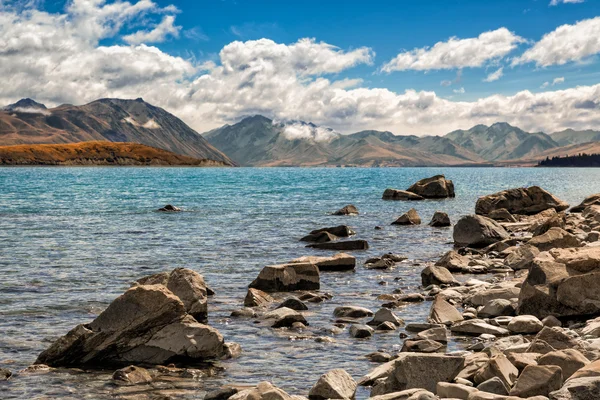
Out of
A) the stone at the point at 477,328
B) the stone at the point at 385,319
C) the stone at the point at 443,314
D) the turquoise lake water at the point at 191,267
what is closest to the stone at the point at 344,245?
the turquoise lake water at the point at 191,267

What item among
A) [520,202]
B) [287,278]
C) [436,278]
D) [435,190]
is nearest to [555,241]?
[436,278]

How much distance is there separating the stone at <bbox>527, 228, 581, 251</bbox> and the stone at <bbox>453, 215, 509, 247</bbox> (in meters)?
7.84

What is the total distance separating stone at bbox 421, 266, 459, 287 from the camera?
23191mm

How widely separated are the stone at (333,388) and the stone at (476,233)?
2535cm

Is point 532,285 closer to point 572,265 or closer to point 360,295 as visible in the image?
point 572,265

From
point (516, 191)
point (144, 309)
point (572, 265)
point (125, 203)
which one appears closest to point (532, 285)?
point (572, 265)

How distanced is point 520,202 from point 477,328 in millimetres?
44931

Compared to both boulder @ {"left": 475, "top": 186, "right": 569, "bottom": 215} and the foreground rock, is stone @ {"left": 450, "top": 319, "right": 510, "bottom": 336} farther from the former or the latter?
boulder @ {"left": 475, "top": 186, "right": 569, "bottom": 215}

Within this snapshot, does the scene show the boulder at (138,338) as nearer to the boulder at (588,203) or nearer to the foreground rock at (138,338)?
the foreground rock at (138,338)

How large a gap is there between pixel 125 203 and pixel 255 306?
173 feet

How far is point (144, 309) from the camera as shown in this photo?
13906mm

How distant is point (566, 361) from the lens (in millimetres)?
10344

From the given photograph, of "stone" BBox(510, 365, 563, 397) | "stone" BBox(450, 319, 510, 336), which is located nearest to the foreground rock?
"stone" BBox(450, 319, 510, 336)

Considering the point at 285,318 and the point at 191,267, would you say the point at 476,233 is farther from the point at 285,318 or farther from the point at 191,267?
Result: the point at 285,318
